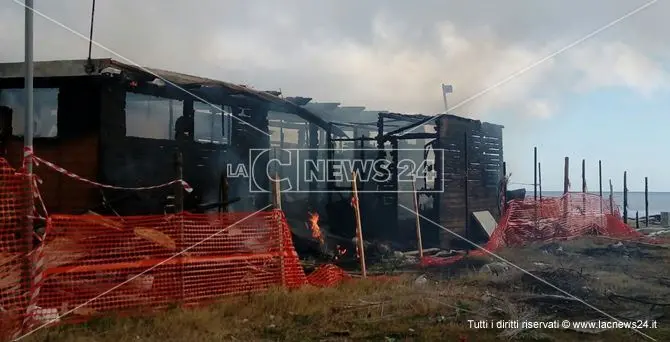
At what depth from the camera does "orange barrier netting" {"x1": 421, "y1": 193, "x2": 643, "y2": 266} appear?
56.5 ft

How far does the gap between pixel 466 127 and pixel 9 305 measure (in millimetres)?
14745

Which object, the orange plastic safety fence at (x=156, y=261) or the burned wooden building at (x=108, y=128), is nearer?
→ the orange plastic safety fence at (x=156, y=261)

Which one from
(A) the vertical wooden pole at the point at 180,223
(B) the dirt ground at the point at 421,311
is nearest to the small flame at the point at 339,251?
(B) the dirt ground at the point at 421,311

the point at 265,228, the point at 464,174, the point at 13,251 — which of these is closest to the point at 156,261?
the point at 13,251

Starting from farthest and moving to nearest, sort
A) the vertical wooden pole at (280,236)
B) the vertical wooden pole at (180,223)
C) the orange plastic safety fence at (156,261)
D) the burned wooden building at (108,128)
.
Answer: the burned wooden building at (108,128) < the vertical wooden pole at (280,236) < the vertical wooden pole at (180,223) < the orange plastic safety fence at (156,261)

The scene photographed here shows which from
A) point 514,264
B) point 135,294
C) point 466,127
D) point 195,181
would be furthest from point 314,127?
point 135,294

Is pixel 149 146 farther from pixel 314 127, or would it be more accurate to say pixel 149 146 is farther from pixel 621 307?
pixel 621 307

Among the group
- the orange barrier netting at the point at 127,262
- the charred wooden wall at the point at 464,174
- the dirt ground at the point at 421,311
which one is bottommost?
the dirt ground at the point at 421,311

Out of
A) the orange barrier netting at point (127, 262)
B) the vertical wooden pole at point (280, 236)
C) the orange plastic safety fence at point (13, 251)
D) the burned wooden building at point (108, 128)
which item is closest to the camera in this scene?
the orange plastic safety fence at point (13, 251)

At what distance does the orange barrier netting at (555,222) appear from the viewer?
17.2 metres

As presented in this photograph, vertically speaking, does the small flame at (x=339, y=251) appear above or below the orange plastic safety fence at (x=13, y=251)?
below

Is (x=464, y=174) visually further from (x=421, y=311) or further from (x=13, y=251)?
(x=13, y=251)

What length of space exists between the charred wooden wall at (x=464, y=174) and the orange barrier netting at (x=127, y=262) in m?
8.27

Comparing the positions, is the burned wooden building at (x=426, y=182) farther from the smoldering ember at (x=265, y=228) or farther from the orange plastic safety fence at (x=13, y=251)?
the orange plastic safety fence at (x=13, y=251)
